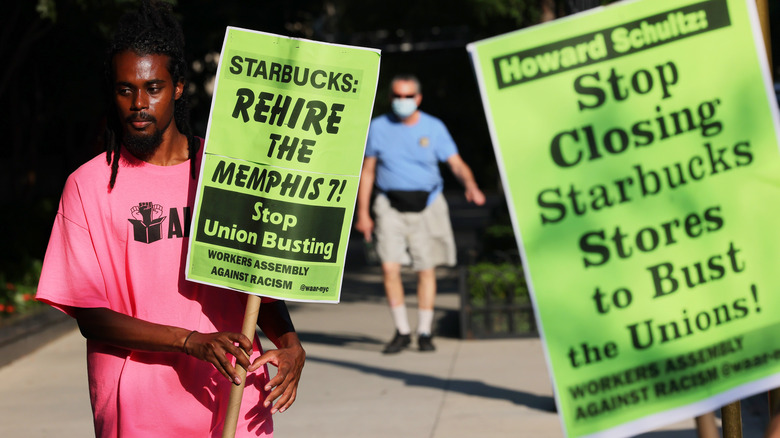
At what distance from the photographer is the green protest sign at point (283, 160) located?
3.05m

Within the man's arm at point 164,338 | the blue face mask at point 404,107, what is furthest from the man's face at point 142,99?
the blue face mask at point 404,107

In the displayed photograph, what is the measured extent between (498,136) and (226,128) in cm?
79

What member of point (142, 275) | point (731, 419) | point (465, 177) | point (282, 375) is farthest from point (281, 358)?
point (465, 177)

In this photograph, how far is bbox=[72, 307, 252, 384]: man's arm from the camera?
9.42 feet

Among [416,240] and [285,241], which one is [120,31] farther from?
[416,240]

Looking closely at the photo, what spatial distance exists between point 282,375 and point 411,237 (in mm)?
6146

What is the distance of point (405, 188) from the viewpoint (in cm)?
912

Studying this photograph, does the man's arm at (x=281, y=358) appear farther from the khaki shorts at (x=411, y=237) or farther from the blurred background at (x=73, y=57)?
the khaki shorts at (x=411, y=237)

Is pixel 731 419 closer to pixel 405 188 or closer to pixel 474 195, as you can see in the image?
pixel 474 195

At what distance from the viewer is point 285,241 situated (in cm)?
307

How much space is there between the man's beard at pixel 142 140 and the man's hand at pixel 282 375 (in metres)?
0.61

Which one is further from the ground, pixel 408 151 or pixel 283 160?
pixel 283 160

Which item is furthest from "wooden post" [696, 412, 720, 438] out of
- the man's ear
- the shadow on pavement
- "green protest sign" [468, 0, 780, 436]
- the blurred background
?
the shadow on pavement

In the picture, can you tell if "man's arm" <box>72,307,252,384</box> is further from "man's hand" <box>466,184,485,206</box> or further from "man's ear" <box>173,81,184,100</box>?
"man's hand" <box>466,184,485,206</box>
